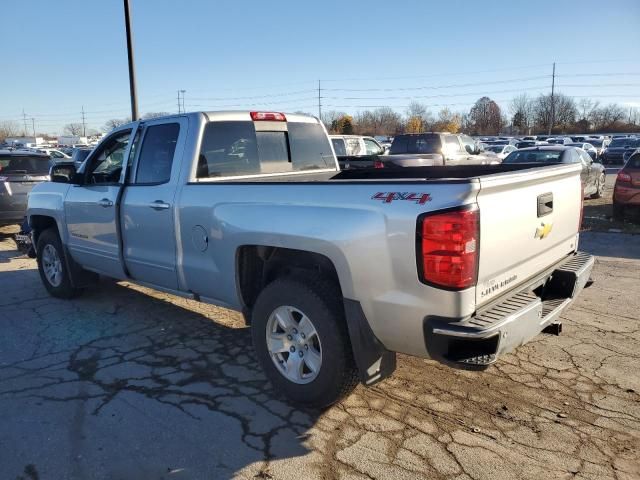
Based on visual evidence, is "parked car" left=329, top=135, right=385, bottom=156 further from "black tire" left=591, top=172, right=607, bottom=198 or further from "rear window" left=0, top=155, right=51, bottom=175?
"rear window" left=0, top=155, right=51, bottom=175

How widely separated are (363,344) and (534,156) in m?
12.0

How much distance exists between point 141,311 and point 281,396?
279 cm

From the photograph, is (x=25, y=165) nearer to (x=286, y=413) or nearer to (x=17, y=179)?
(x=17, y=179)

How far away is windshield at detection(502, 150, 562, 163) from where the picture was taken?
1316 centimetres

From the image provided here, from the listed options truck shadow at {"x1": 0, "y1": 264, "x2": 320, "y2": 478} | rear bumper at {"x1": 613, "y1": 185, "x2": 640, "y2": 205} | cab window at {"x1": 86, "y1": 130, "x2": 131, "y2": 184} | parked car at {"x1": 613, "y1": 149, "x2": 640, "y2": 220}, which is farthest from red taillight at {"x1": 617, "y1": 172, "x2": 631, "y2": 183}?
cab window at {"x1": 86, "y1": 130, "x2": 131, "y2": 184}

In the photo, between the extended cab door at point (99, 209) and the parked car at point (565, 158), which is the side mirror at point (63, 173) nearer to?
the extended cab door at point (99, 209)

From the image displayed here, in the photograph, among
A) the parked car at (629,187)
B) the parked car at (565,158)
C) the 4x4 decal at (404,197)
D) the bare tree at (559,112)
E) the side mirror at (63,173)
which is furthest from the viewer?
the bare tree at (559,112)

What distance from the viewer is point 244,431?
133 inches

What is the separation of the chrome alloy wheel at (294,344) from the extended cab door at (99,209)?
7.57ft

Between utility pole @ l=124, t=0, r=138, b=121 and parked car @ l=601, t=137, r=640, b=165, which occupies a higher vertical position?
utility pole @ l=124, t=0, r=138, b=121

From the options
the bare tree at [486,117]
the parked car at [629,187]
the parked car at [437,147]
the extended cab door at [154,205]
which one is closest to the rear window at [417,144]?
the parked car at [437,147]

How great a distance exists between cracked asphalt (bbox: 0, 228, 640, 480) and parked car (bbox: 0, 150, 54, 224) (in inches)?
240

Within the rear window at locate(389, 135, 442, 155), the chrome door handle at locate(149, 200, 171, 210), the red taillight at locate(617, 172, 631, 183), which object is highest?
the rear window at locate(389, 135, 442, 155)

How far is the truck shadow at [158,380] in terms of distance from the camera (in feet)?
10.6
